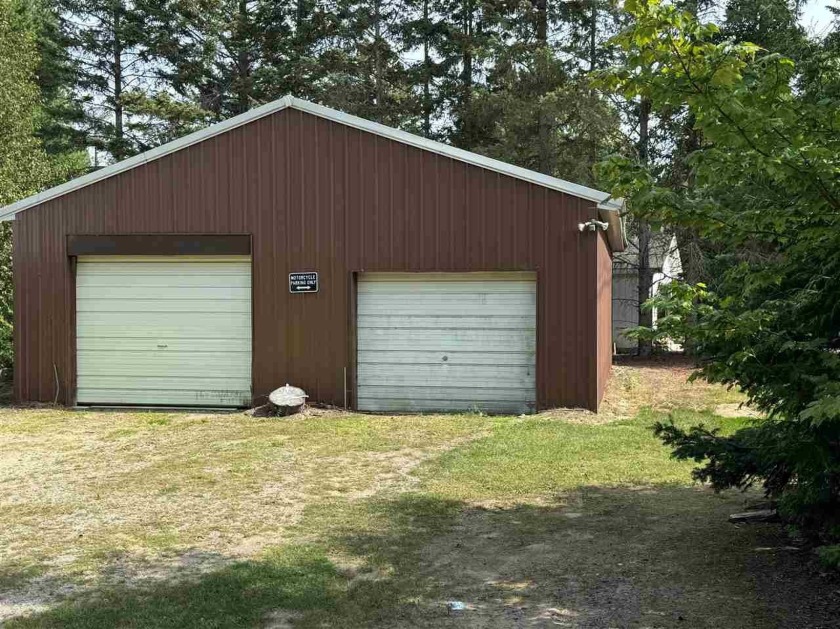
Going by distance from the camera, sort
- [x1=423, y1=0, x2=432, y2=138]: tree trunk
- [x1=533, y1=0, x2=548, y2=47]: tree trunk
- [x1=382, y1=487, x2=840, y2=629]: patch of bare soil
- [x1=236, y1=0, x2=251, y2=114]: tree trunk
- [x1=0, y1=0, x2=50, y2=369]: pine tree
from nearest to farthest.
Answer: [x1=382, y1=487, x2=840, y2=629]: patch of bare soil
[x1=0, y1=0, x2=50, y2=369]: pine tree
[x1=533, y1=0, x2=548, y2=47]: tree trunk
[x1=423, y1=0, x2=432, y2=138]: tree trunk
[x1=236, y1=0, x2=251, y2=114]: tree trunk

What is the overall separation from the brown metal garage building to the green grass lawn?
74.9 inches

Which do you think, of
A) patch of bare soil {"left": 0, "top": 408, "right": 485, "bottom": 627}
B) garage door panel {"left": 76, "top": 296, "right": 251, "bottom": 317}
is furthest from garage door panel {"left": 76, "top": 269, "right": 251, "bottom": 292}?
patch of bare soil {"left": 0, "top": 408, "right": 485, "bottom": 627}

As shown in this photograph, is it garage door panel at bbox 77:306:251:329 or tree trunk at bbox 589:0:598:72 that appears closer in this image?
garage door panel at bbox 77:306:251:329

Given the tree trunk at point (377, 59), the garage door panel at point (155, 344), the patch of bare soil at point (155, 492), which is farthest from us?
the tree trunk at point (377, 59)

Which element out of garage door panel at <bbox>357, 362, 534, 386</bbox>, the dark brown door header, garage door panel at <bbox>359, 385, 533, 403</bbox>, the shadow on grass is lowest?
the shadow on grass

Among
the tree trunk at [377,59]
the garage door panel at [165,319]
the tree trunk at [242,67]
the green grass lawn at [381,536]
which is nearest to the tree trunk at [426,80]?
the tree trunk at [377,59]

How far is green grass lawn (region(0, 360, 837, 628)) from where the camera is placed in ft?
13.0

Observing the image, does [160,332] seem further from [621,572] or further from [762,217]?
[762,217]

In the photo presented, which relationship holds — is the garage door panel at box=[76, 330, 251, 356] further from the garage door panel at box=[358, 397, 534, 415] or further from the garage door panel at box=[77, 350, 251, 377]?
the garage door panel at box=[358, 397, 534, 415]

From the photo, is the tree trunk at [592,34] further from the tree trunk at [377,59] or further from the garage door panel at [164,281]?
the garage door panel at [164,281]

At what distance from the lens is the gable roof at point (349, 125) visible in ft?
33.8

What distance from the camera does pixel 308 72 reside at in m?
24.1

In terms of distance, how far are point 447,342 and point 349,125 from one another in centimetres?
330

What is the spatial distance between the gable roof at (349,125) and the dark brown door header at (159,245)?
2.65 ft
